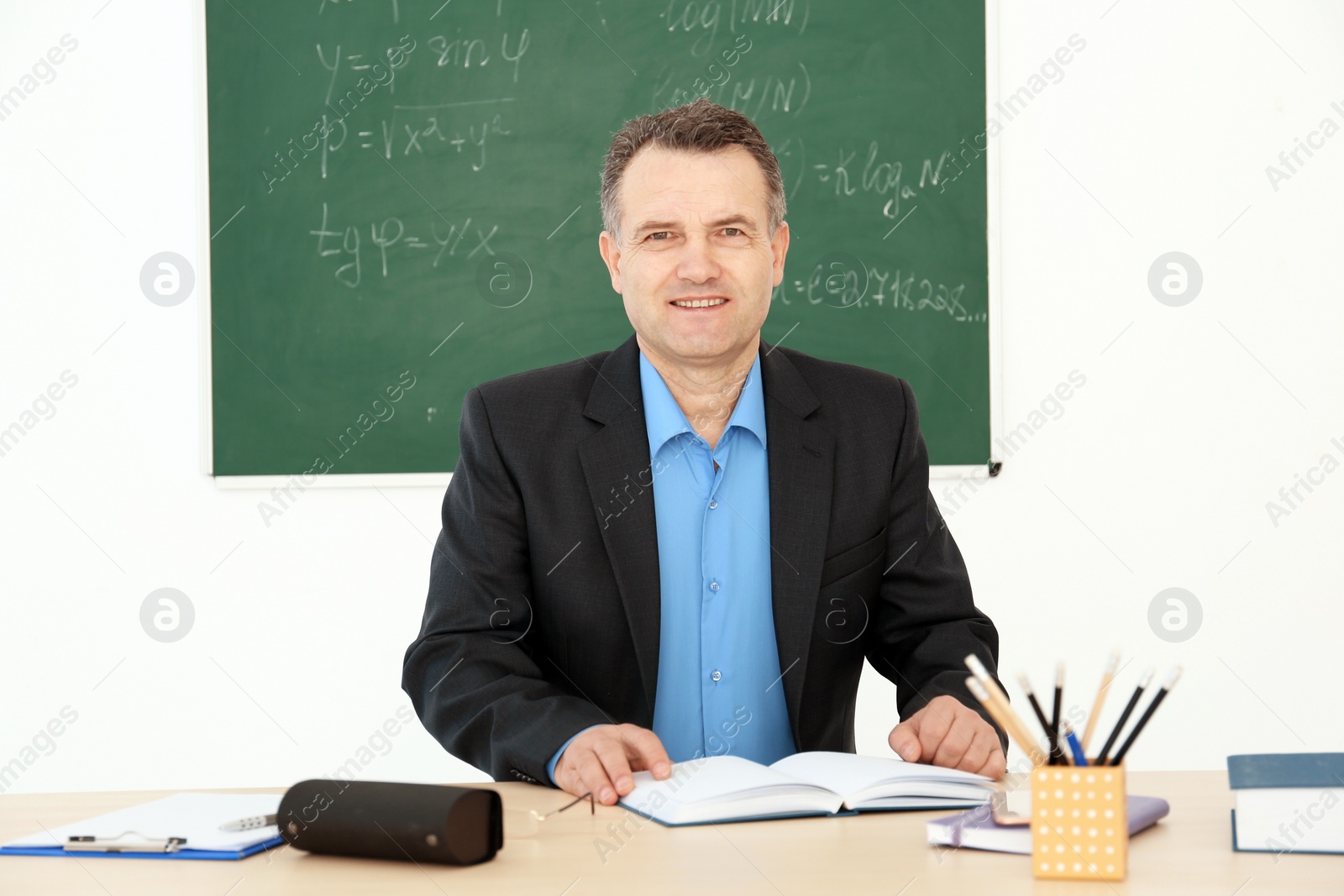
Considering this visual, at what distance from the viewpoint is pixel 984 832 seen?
1092mm

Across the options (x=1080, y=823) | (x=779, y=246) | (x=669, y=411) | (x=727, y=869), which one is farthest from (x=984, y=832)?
(x=779, y=246)

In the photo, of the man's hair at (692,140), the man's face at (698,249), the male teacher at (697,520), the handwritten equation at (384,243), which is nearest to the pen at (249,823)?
the male teacher at (697,520)

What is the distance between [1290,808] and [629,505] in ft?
3.36

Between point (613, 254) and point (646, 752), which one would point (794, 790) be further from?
point (613, 254)

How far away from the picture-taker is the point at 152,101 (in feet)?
9.72

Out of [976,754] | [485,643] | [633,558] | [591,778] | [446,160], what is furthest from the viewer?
[446,160]

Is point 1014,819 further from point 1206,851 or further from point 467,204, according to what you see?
point 467,204

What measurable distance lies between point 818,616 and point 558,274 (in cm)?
144

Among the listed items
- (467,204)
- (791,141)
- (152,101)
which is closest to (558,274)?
(467,204)

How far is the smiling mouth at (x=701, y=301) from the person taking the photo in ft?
6.20

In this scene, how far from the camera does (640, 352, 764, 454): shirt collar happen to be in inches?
75.2

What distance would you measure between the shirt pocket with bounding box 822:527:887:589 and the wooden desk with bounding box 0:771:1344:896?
63 cm

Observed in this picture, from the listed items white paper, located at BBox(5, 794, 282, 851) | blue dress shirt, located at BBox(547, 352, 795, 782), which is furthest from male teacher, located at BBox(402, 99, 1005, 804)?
white paper, located at BBox(5, 794, 282, 851)

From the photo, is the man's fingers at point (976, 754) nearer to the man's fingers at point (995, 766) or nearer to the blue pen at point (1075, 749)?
→ the man's fingers at point (995, 766)
